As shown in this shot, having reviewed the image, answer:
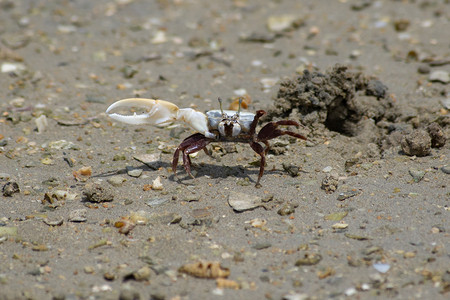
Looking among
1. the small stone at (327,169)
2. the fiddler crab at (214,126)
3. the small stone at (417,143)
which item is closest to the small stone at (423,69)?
the small stone at (417,143)

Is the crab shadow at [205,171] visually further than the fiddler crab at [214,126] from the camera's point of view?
Yes

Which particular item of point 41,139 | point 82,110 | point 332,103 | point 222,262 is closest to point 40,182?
point 41,139

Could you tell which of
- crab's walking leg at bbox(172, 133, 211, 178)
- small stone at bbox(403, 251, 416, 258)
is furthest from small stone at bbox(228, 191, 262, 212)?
small stone at bbox(403, 251, 416, 258)

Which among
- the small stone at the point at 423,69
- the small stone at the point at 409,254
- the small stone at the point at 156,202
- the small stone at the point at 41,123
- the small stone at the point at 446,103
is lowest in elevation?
the small stone at the point at 41,123

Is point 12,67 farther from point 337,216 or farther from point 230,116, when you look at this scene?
point 337,216

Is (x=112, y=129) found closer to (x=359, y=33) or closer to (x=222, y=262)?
(x=222, y=262)

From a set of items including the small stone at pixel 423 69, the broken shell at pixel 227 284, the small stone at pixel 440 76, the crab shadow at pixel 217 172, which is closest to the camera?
the broken shell at pixel 227 284

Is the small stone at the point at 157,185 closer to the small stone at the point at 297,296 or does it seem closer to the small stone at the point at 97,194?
the small stone at the point at 97,194
